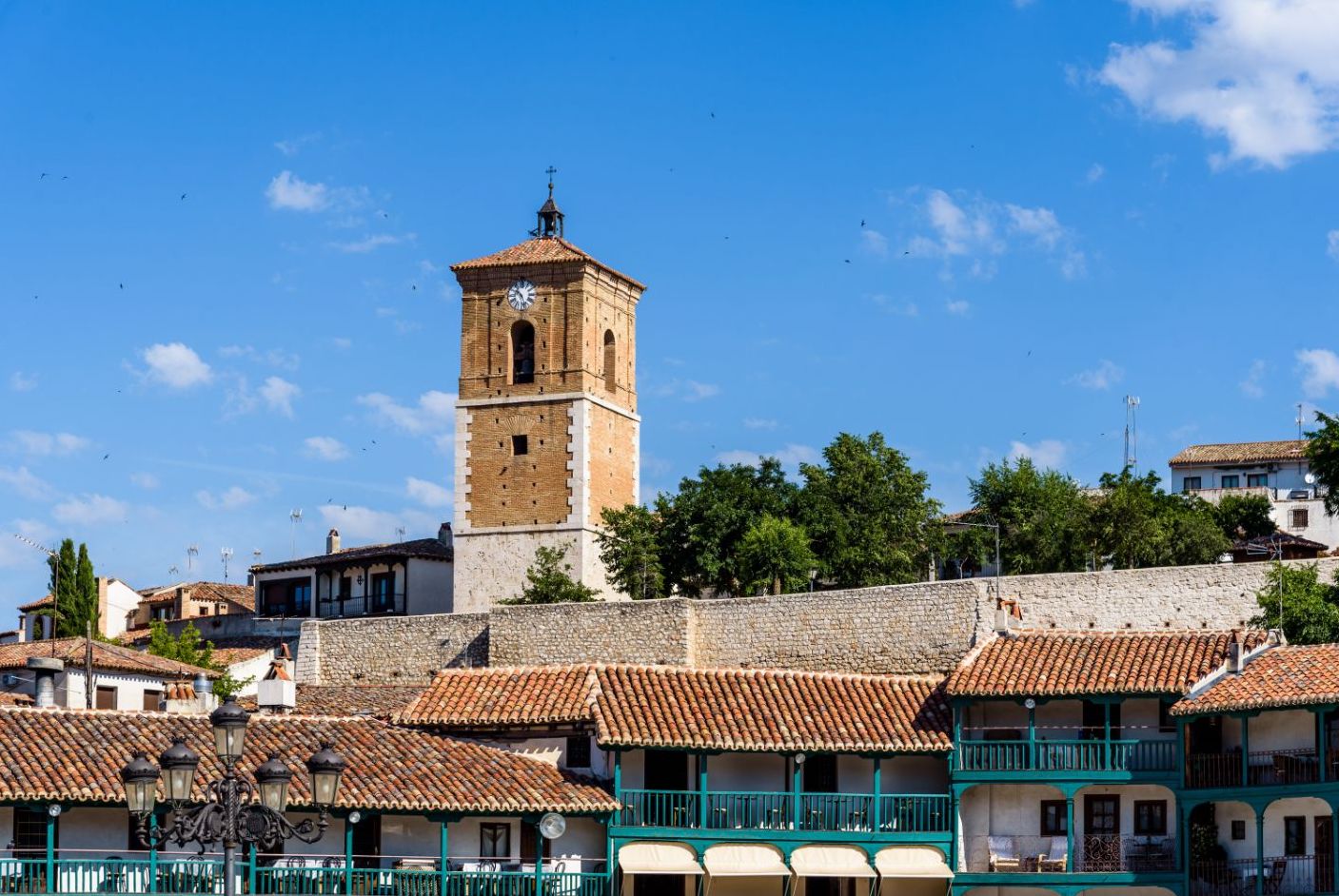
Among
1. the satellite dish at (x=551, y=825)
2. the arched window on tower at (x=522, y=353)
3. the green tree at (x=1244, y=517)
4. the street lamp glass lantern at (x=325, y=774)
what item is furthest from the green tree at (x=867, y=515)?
the street lamp glass lantern at (x=325, y=774)

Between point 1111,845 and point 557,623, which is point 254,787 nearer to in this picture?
point 1111,845

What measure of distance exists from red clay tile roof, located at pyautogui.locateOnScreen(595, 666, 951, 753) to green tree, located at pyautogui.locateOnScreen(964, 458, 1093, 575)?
21.5 meters

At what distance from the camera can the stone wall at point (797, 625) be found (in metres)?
52.1

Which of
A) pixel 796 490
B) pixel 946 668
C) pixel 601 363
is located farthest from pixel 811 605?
pixel 601 363

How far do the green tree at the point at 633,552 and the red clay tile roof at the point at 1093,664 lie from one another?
65.3 feet

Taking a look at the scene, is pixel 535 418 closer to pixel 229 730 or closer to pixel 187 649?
pixel 187 649

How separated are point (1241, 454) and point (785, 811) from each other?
157ft

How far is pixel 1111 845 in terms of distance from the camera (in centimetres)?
4372

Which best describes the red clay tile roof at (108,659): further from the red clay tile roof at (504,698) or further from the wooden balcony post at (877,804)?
the wooden balcony post at (877,804)

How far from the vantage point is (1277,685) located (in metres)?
41.8

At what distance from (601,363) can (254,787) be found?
31832mm

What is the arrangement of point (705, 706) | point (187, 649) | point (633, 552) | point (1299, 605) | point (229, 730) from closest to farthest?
1. point (229, 730)
2. point (705, 706)
3. point (1299, 605)
4. point (633, 552)
5. point (187, 649)

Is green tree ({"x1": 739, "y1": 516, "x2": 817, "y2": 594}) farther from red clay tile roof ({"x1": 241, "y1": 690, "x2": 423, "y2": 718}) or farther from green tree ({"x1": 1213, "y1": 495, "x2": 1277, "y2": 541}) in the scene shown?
green tree ({"x1": 1213, "y1": 495, "x2": 1277, "y2": 541})

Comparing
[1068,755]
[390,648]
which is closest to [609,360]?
[390,648]
